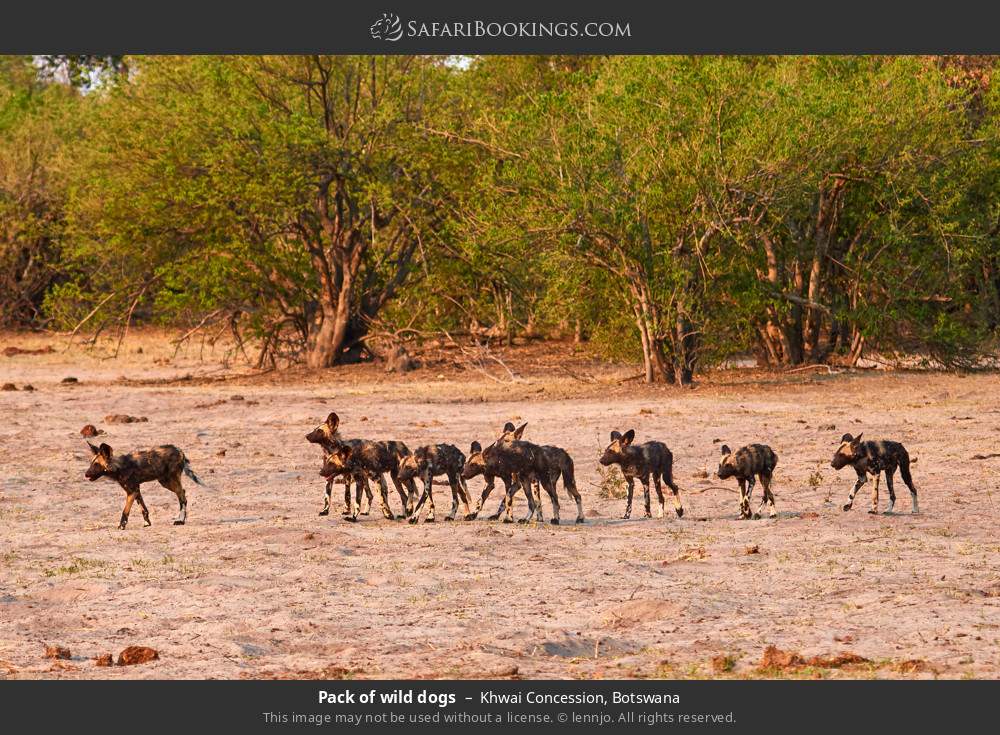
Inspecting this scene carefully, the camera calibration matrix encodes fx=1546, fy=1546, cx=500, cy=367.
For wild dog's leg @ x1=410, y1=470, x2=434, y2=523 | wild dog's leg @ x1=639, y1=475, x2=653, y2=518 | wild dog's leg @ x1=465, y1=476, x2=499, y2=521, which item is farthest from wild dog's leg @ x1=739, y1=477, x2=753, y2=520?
wild dog's leg @ x1=410, y1=470, x2=434, y2=523

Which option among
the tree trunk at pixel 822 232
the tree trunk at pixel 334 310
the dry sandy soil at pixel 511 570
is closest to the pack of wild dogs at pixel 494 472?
the dry sandy soil at pixel 511 570

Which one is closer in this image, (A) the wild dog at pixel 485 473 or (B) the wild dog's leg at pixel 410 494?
(A) the wild dog at pixel 485 473

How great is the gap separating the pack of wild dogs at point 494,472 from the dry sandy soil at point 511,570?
0.33 meters

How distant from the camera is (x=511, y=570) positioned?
1138 cm

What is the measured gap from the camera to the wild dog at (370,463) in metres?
13.8

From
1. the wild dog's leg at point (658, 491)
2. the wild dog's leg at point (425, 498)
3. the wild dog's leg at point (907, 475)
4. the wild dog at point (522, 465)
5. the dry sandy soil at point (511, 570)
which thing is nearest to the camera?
the dry sandy soil at point (511, 570)

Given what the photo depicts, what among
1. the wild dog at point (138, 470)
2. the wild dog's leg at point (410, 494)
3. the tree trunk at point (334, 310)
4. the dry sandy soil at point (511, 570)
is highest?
the tree trunk at point (334, 310)

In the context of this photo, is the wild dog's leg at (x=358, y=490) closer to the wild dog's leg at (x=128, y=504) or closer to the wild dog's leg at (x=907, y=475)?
the wild dog's leg at (x=128, y=504)

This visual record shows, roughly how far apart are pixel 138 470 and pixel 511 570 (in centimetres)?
430

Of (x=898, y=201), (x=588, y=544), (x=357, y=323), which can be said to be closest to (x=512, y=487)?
(x=588, y=544)

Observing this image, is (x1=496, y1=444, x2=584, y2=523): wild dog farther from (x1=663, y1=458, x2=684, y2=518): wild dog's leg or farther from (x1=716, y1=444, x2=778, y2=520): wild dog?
(x1=716, y1=444, x2=778, y2=520): wild dog

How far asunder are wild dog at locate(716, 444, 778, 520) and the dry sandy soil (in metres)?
0.25

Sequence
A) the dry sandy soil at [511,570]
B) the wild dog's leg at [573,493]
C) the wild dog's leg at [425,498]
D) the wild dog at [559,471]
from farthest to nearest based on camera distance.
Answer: the wild dog's leg at [573,493] < the wild dog at [559,471] < the wild dog's leg at [425,498] < the dry sandy soil at [511,570]

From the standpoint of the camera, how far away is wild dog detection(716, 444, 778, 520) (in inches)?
546
